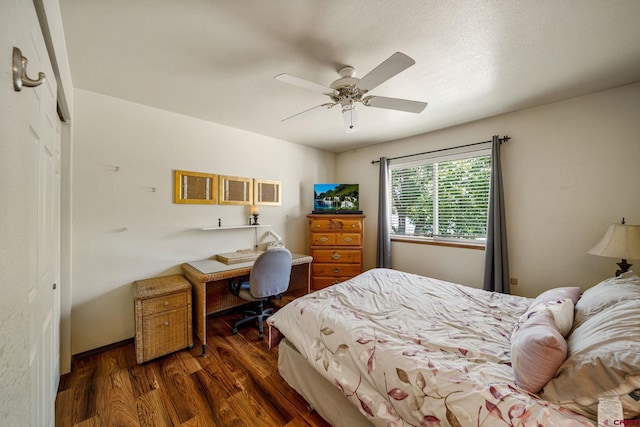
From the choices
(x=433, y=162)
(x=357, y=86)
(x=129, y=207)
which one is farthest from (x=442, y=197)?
(x=129, y=207)

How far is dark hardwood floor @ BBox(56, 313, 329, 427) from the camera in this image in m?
1.48

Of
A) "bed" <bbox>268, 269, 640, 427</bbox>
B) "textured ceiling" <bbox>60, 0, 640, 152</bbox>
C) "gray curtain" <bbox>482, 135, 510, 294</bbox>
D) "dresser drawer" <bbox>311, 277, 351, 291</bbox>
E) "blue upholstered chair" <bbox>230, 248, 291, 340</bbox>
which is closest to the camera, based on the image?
"bed" <bbox>268, 269, 640, 427</bbox>

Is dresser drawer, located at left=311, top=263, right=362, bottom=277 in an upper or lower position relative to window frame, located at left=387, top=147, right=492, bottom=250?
lower

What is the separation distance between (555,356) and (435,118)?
261 centimetres

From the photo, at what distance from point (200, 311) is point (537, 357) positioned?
239cm

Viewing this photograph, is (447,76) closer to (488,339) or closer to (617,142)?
(617,142)

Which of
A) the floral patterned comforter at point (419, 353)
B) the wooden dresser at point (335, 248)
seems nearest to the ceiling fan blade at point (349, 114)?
the floral patterned comforter at point (419, 353)

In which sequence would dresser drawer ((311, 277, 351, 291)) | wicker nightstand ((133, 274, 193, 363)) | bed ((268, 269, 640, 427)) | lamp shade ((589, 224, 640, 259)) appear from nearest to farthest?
bed ((268, 269, 640, 427)) → lamp shade ((589, 224, 640, 259)) → wicker nightstand ((133, 274, 193, 363)) → dresser drawer ((311, 277, 351, 291))

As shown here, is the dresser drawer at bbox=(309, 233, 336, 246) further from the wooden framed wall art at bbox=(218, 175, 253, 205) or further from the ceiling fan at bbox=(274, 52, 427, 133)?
the ceiling fan at bbox=(274, 52, 427, 133)

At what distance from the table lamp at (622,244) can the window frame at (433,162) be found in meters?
1.03

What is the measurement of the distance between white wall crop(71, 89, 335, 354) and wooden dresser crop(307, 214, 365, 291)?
3.86 ft

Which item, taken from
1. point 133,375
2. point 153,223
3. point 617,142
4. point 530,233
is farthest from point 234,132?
point 617,142

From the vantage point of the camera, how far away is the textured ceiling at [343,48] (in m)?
1.30

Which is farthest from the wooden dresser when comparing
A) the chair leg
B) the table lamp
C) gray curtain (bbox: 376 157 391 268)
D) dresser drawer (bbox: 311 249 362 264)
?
the table lamp
